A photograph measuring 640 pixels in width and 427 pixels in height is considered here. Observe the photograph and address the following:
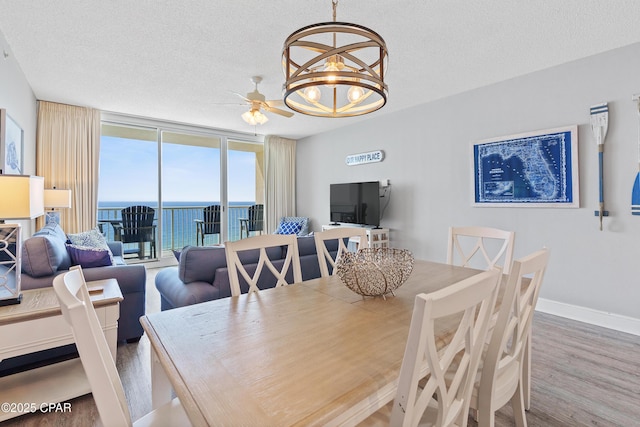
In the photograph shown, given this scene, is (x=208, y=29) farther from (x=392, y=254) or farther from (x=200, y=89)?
(x=392, y=254)

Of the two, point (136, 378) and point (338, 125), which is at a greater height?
point (338, 125)

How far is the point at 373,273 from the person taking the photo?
1.40m

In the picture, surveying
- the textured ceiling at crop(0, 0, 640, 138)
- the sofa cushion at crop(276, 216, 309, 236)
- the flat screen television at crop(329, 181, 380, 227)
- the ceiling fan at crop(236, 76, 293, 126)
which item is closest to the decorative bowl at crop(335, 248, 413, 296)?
the textured ceiling at crop(0, 0, 640, 138)

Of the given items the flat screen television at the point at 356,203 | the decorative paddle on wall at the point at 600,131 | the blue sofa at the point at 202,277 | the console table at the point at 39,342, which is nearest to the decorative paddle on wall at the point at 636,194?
A: the decorative paddle on wall at the point at 600,131

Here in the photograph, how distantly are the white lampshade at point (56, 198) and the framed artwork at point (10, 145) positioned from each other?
17.5 inches

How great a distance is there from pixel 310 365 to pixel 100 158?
5.35 m

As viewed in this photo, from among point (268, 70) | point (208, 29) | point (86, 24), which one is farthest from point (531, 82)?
point (86, 24)

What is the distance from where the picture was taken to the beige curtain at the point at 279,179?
21.3ft

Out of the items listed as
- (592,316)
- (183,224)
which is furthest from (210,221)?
(592,316)

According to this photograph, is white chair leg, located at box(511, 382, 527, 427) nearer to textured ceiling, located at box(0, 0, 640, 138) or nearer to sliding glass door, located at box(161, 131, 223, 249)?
textured ceiling, located at box(0, 0, 640, 138)

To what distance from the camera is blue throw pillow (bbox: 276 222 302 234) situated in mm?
6157

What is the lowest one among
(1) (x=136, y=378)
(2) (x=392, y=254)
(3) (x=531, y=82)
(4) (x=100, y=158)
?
(1) (x=136, y=378)

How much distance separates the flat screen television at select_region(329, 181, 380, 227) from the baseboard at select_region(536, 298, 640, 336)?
232cm

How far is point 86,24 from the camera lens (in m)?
2.44
